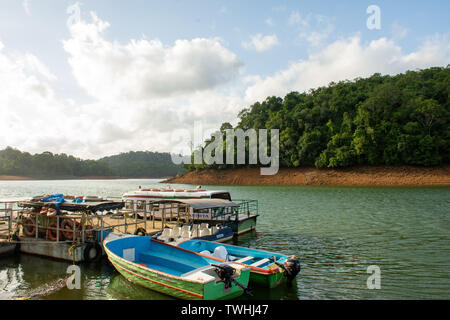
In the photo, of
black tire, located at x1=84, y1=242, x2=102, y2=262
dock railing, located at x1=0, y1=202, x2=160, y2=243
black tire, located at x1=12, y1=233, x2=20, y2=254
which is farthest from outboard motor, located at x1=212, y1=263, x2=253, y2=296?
black tire, located at x1=12, y1=233, x2=20, y2=254

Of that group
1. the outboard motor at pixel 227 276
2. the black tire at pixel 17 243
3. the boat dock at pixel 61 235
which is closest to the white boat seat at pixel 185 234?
the boat dock at pixel 61 235

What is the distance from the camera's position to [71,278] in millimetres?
13305

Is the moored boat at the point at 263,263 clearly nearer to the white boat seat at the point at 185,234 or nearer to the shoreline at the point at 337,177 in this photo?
the white boat seat at the point at 185,234

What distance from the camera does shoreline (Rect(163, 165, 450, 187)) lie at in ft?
244

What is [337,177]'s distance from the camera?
8588 centimetres

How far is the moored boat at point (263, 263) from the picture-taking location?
38.3ft

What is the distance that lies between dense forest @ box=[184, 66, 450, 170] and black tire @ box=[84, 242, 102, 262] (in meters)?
80.0

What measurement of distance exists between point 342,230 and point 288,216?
791cm

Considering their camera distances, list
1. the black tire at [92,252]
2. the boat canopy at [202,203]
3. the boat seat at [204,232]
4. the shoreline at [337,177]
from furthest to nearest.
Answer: the shoreline at [337,177] → the boat canopy at [202,203] → the boat seat at [204,232] → the black tire at [92,252]

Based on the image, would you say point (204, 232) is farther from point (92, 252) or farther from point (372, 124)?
point (372, 124)

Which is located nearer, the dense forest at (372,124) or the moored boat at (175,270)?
the moored boat at (175,270)

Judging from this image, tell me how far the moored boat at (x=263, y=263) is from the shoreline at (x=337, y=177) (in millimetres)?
72295

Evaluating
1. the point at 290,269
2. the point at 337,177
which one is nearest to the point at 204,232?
the point at 290,269
